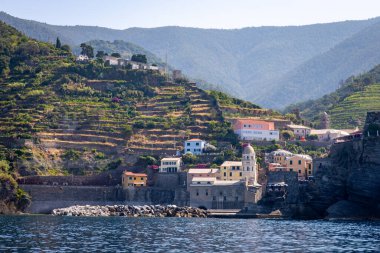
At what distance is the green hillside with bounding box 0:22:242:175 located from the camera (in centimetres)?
12112

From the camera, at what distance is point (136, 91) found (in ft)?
467

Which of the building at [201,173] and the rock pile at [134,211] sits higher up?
the building at [201,173]

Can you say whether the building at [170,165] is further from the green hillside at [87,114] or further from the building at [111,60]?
the building at [111,60]

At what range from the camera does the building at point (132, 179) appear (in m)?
115

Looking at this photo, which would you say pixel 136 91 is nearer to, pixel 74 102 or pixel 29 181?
pixel 74 102

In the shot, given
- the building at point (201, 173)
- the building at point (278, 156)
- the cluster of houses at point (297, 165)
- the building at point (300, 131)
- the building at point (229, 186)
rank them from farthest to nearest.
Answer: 1. the building at point (300, 131)
2. the building at point (278, 156)
3. the cluster of houses at point (297, 165)
4. the building at point (201, 173)
5. the building at point (229, 186)

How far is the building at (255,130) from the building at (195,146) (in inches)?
306

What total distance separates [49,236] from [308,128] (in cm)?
8065

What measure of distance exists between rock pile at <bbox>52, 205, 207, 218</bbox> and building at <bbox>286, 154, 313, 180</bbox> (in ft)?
49.0

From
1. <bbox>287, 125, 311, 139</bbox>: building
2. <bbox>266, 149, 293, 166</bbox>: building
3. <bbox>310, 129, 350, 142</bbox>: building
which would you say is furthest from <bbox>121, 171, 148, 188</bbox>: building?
<bbox>310, 129, 350, 142</bbox>: building

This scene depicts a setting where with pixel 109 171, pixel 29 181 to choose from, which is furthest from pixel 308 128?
pixel 29 181

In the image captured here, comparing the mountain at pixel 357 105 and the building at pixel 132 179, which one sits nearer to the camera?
the building at pixel 132 179

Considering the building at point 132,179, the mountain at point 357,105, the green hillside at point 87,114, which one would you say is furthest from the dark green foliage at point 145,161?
the mountain at point 357,105

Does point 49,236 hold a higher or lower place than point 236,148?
lower
